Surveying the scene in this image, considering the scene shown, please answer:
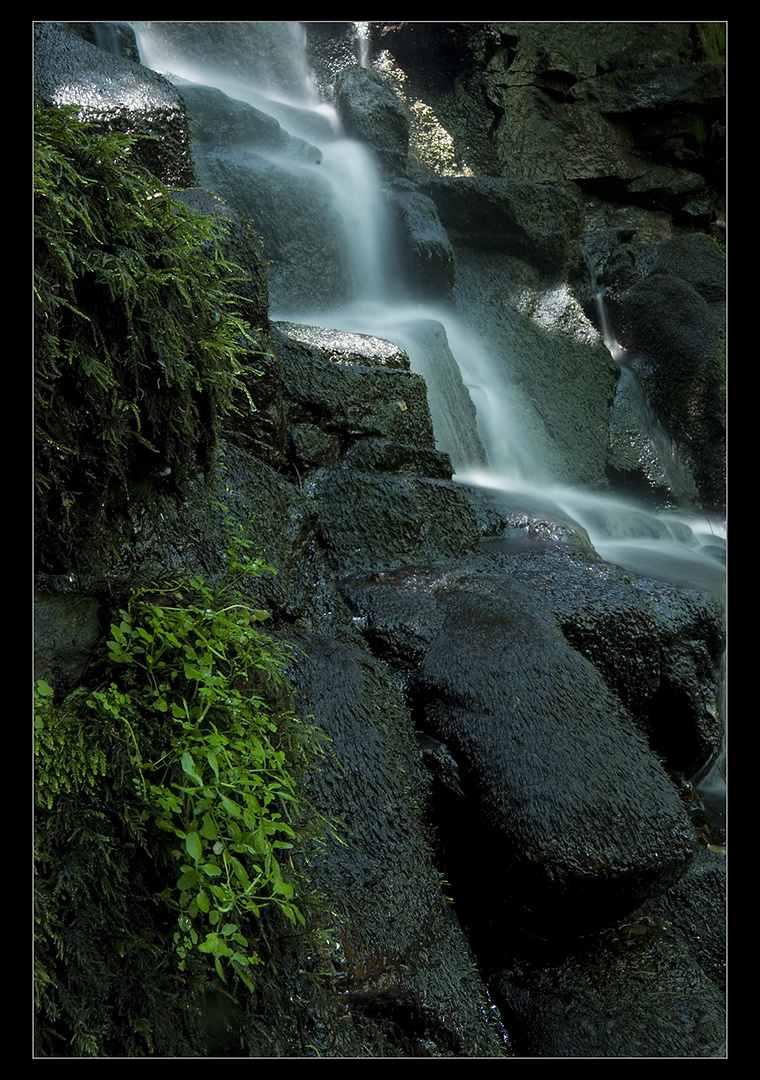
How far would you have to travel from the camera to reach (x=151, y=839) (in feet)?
5.97

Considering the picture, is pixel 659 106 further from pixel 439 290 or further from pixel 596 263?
pixel 439 290

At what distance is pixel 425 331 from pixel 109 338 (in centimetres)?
508

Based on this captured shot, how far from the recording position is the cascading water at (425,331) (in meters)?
6.14

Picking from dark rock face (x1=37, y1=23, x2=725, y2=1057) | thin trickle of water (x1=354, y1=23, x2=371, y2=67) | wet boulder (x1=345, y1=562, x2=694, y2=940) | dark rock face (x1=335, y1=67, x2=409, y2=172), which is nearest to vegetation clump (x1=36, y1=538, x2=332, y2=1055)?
dark rock face (x1=37, y1=23, x2=725, y2=1057)

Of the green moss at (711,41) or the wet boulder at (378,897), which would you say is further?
the green moss at (711,41)

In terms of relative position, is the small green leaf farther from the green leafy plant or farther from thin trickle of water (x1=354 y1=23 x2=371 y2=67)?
thin trickle of water (x1=354 y1=23 x2=371 y2=67)

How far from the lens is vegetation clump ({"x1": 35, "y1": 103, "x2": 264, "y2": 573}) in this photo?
1.81m

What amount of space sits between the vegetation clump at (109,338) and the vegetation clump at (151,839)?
329 mm

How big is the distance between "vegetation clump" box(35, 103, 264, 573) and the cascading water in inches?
133

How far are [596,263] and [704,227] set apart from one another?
2605 mm

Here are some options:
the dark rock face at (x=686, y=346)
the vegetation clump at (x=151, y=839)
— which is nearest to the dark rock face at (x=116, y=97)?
the vegetation clump at (x=151, y=839)

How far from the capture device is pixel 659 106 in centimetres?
1071

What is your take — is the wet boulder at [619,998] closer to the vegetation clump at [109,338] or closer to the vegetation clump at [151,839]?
the vegetation clump at [151,839]

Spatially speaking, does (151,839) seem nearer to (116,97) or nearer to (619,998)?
(619,998)
